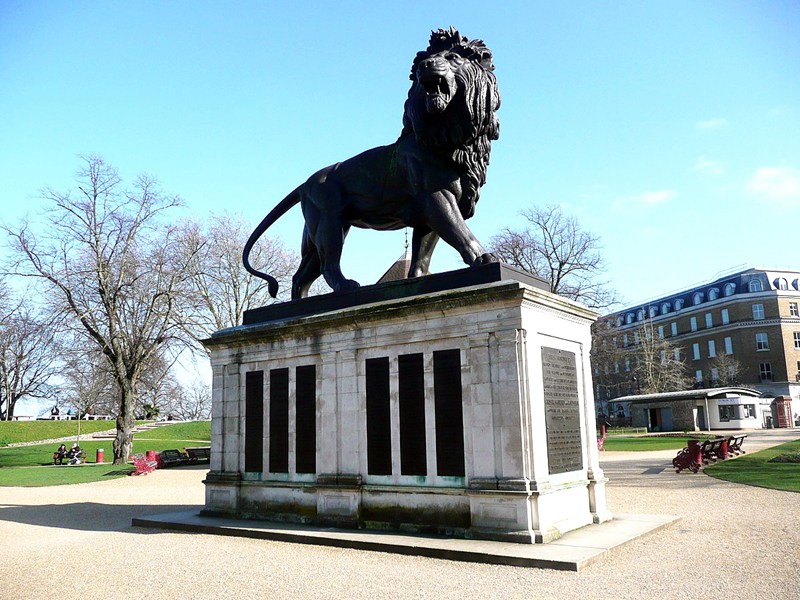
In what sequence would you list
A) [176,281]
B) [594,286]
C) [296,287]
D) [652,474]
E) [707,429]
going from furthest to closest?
[707,429] → [594,286] → [176,281] → [652,474] → [296,287]

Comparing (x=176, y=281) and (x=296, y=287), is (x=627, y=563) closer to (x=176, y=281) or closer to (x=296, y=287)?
(x=296, y=287)

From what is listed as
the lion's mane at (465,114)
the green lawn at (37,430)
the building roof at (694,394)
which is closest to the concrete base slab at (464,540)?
the lion's mane at (465,114)

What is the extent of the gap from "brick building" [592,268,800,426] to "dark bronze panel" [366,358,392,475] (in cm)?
5524

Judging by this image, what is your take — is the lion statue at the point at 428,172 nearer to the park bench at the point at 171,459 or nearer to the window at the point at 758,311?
the park bench at the point at 171,459

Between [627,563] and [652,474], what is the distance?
1454cm

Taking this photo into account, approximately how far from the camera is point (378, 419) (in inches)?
415

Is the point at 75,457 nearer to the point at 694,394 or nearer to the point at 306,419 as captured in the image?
the point at 306,419

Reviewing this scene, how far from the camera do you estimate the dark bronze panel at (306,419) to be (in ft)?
37.2

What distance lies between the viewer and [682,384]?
205 feet

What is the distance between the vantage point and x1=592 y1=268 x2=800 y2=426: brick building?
217 feet

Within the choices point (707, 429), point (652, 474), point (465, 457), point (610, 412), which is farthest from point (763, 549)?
point (610, 412)

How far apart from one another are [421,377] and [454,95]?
15.4 feet

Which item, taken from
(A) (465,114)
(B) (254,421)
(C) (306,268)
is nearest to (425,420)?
(B) (254,421)

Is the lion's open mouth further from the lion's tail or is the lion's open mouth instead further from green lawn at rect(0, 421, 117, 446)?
green lawn at rect(0, 421, 117, 446)
